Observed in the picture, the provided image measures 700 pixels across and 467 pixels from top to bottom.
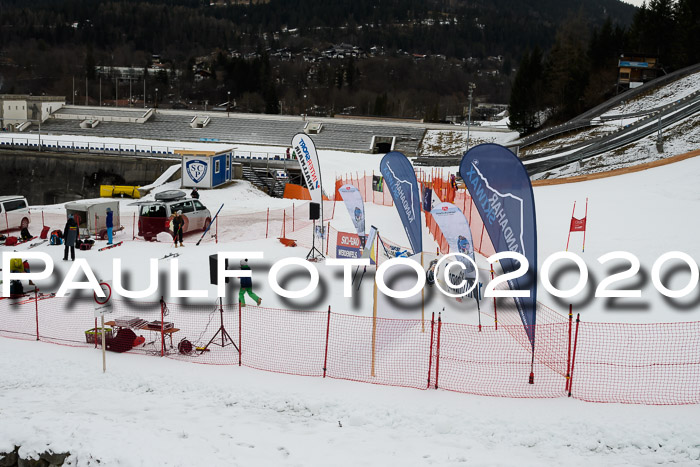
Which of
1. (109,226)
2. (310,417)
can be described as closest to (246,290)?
(310,417)

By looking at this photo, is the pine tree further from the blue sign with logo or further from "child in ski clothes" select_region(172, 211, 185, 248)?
"child in ski clothes" select_region(172, 211, 185, 248)

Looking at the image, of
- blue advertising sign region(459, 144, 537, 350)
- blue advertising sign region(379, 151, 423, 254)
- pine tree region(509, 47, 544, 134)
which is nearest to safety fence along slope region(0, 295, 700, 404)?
blue advertising sign region(459, 144, 537, 350)

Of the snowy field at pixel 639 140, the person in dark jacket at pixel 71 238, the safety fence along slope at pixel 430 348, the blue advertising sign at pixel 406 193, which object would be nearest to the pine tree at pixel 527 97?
the snowy field at pixel 639 140

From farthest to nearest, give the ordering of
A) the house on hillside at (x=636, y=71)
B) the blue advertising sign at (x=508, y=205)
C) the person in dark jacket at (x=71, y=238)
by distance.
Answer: the house on hillside at (x=636, y=71) → the person in dark jacket at (x=71, y=238) → the blue advertising sign at (x=508, y=205)

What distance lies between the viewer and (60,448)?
8.79 meters

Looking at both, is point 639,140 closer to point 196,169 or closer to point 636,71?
point 196,169

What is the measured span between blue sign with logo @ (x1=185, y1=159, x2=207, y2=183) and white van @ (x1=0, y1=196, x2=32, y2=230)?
1136cm

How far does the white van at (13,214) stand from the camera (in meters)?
23.3

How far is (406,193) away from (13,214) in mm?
15279

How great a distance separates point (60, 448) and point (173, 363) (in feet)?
9.72

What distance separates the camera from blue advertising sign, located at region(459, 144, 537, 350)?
10.0 meters

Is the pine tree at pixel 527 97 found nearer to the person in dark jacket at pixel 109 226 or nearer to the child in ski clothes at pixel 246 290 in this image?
the person in dark jacket at pixel 109 226

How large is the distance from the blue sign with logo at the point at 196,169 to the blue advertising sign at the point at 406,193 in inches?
751

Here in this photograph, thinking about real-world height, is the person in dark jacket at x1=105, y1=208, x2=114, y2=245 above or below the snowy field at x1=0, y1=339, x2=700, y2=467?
above
